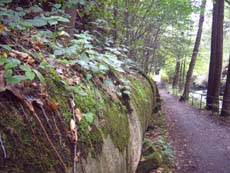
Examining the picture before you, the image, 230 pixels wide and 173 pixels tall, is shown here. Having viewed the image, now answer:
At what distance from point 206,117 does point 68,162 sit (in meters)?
10.8

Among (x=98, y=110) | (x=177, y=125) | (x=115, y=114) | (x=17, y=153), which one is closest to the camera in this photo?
(x=17, y=153)

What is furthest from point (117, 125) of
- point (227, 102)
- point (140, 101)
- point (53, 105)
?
point (227, 102)

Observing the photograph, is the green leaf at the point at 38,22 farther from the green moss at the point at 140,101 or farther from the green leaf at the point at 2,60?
the green moss at the point at 140,101

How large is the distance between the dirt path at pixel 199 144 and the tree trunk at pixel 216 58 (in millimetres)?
2533

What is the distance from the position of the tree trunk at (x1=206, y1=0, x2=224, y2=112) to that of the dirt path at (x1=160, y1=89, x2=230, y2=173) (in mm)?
2533

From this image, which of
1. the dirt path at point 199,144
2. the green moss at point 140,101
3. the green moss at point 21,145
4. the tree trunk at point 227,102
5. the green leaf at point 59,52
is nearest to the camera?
the green moss at point 21,145

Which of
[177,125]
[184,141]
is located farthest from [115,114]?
[177,125]

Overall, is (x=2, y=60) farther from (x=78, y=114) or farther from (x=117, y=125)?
(x=117, y=125)

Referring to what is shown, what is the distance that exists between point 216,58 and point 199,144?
6816 mm

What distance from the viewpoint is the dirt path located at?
19.4 feet

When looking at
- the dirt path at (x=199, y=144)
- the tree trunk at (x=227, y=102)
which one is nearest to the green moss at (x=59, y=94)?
the dirt path at (x=199, y=144)

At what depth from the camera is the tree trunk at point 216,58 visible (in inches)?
510

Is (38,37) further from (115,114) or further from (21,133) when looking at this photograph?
(21,133)

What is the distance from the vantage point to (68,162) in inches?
71.6
